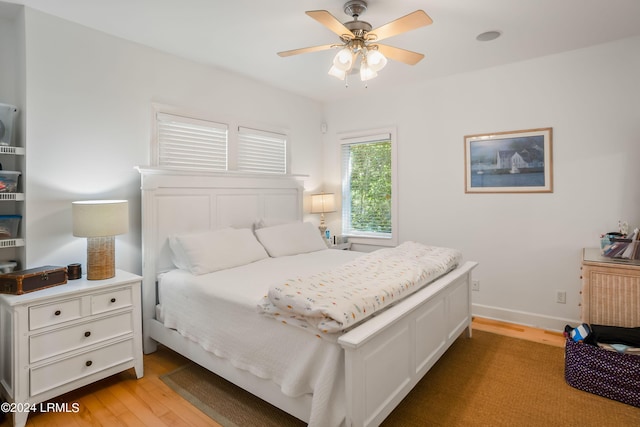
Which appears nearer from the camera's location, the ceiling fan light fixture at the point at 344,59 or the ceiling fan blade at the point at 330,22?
the ceiling fan blade at the point at 330,22

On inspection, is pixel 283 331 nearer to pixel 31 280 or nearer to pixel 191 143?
pixel 31 280

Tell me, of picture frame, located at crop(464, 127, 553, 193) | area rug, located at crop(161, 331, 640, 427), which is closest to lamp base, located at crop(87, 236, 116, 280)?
area rug, located at crop(161, 331, 640, 427)

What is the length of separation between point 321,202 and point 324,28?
2268 mm

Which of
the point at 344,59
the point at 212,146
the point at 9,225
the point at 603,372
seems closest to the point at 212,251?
the point at 212,146

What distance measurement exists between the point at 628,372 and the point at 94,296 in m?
3.39

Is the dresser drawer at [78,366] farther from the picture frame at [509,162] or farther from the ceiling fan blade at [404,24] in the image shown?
the picture frame at [509,162]

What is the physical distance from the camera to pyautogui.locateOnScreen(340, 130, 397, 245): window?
4289mm

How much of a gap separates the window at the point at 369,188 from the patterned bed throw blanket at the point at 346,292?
1.81 metres

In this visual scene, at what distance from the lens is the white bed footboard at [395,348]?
152 cm

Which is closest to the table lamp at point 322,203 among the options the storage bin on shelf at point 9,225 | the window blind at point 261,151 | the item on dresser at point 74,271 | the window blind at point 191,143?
the window blind at point 261,151

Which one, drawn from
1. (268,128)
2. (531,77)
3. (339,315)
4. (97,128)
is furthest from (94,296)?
(531,77)

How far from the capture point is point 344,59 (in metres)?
2.28

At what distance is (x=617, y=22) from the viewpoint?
8.46 feet

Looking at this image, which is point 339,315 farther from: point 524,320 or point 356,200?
point 356,200
